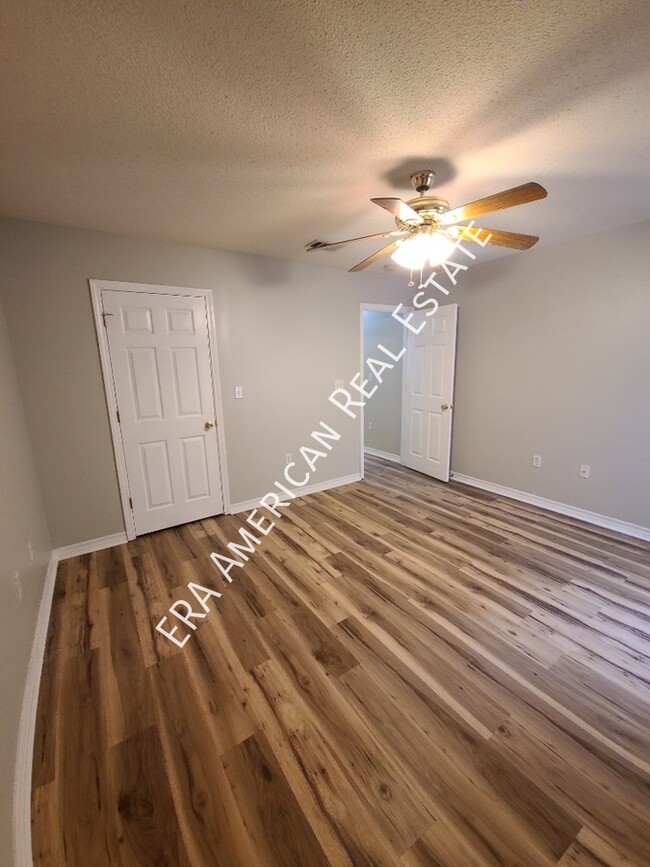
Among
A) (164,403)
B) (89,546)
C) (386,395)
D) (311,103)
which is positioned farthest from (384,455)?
(311,103)

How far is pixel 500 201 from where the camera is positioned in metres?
1.54

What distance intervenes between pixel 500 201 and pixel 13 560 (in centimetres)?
281

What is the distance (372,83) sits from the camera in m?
1.25

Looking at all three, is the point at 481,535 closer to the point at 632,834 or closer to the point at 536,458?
the point at 536,458

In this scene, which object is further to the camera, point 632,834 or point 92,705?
point 92,705

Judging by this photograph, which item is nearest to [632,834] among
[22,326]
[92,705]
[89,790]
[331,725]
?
[331,725]

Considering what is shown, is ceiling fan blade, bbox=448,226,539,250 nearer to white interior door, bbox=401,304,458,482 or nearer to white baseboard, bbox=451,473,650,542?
white interior door, bbox=401,304,458,482

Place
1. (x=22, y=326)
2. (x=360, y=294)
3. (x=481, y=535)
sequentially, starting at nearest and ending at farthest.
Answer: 1. (x=22, y=326)
2. (x=481, y=535)
3. (x=360, y=294)

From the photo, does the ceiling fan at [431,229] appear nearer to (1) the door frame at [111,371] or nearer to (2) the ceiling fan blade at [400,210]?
(2) the ceiling fan blade at [400,210]

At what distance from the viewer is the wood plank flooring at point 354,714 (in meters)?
1.07

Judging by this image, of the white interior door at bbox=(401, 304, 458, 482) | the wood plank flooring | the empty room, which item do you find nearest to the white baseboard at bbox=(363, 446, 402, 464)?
the white interior door at bbox=(401, 304, 458, 482)

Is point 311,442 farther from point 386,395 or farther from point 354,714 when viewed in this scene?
point 354,714

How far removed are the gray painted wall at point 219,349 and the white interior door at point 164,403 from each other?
5.8 inches

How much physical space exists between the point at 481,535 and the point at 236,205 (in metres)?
3.06
